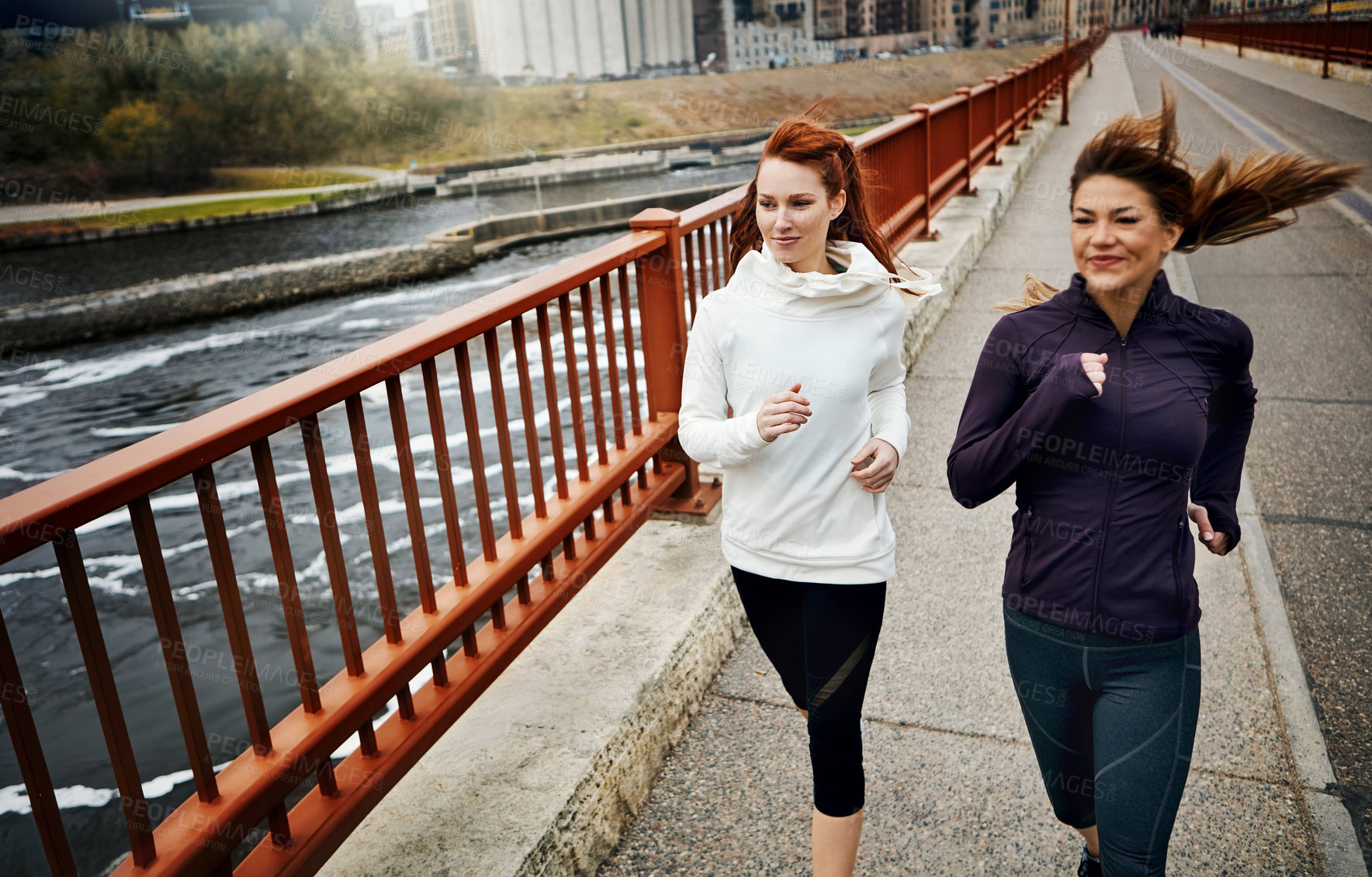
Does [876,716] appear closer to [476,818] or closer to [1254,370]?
[476,818]

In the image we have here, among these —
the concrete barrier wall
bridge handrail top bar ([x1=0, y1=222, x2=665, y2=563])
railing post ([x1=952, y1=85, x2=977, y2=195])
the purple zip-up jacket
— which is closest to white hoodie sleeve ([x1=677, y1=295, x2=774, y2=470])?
the purple zip-up jacket

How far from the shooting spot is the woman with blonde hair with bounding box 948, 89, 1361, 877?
164 cm

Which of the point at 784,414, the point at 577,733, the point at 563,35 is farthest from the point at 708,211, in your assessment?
the point at 563,35

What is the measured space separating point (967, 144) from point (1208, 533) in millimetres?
10277

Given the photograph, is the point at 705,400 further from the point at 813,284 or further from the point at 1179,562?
the point at 1179,562

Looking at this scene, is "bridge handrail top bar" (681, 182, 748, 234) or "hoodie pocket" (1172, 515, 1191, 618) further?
"bridge handrail top bar" (681, 182, 748, 234)

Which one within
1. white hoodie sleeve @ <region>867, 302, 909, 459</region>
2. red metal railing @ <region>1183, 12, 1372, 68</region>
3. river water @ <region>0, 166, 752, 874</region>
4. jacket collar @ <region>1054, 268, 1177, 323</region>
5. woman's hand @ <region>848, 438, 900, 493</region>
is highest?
red metal railing @ <region>1183, 12, 1372, 68</region>

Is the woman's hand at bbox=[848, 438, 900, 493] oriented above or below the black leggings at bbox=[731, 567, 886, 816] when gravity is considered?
above

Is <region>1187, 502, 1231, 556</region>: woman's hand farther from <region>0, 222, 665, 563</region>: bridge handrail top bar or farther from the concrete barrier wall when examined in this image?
the concrete barrier wall

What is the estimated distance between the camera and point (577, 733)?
2518mm

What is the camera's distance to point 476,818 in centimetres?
222

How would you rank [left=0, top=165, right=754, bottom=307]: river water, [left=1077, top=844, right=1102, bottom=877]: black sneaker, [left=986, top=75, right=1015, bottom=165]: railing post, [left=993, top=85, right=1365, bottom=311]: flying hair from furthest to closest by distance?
[left=0, top=165, right=754, bottom=307]: river water → [left=986, top=75, right=1015, bottom=165]: railing post → [left=1077, top=844, right=1102, bottom=877]: black sneaker → [left=993, top=85, right=1365, bottom=311]: flying hair

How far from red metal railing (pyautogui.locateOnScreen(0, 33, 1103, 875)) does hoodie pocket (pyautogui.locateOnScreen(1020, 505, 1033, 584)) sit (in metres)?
1.05

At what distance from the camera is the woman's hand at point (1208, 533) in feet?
5.96
